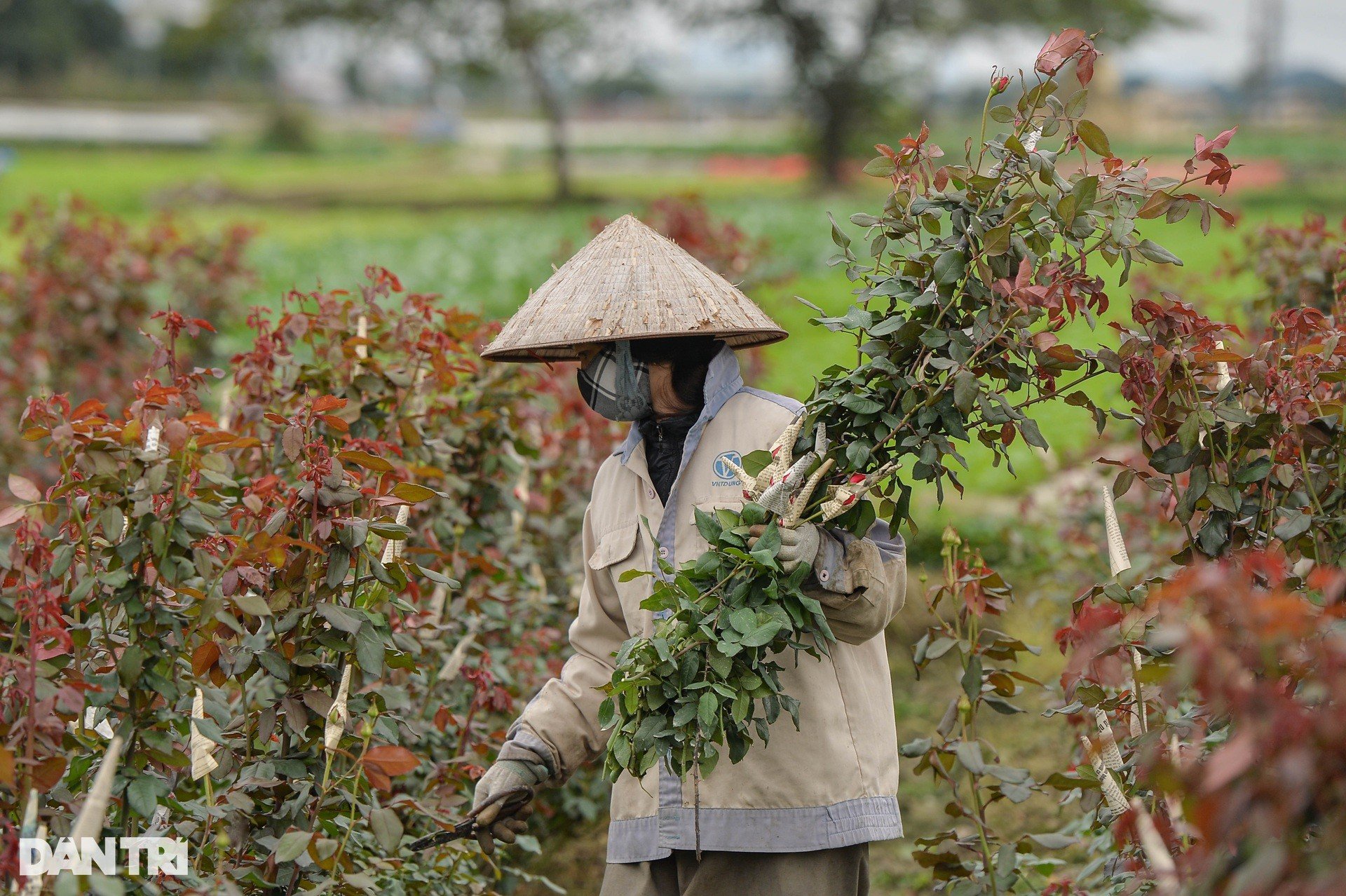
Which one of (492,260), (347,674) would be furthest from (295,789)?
(492,260)

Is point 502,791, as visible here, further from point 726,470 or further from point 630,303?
point 630,303

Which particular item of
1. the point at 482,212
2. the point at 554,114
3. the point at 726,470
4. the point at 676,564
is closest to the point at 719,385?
the point at 726,470

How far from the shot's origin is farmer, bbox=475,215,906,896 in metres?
2.30

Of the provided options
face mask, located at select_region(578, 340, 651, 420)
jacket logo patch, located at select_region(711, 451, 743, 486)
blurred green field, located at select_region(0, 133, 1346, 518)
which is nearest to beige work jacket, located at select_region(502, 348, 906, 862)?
jacket logo patch, located at select_region(711, 451, 743, 486)

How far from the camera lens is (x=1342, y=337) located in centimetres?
222

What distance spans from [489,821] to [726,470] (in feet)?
2.72

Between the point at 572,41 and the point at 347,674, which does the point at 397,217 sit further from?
the point at 347,674

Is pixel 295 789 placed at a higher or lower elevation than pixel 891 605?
lower

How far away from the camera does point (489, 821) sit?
2.49 meters

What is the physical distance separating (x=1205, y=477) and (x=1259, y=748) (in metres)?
1.13

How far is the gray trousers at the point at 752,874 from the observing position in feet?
7.59

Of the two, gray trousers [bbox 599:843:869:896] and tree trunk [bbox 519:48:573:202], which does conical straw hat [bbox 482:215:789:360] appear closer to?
gray trousers [bbox 599:843:869:896]

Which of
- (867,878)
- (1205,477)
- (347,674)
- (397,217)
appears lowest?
(867,878)

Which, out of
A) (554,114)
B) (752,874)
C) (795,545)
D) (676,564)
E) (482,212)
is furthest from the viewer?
(554,114)
